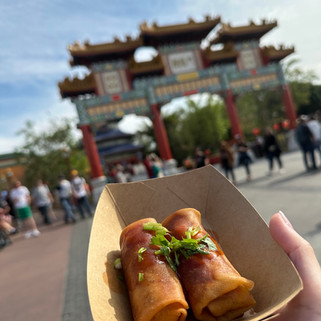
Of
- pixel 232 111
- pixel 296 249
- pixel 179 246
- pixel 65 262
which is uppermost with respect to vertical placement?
pixel 232 111

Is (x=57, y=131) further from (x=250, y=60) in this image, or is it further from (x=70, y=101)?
(x=250, y=60)

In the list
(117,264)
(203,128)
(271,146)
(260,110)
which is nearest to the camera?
(117,264)

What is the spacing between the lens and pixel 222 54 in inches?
Result: 652

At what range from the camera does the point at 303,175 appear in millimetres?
7801

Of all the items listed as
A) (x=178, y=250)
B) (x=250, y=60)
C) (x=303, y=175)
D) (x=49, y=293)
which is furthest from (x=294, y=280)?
(x=250, y=60)

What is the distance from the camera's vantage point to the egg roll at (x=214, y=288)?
1.21m

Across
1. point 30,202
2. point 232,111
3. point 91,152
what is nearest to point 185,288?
point 30,202

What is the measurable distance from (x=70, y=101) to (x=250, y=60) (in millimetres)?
11917

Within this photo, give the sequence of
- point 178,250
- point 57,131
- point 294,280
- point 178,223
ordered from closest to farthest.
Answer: point 294,280 < point 178,250 < point 178,223 < point 57,131

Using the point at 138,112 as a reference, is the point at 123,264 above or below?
below

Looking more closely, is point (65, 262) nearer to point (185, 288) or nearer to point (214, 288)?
point (185, 288)

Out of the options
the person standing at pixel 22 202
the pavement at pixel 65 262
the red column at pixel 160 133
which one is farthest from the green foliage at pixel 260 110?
the person standing at pixel 22 202

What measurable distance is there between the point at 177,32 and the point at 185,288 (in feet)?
54.4

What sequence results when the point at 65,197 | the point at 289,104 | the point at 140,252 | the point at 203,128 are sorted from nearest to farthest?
1. the point at 140,252
2. the point at 65,197
3. the point at 289,104
4. the point at 203,128
